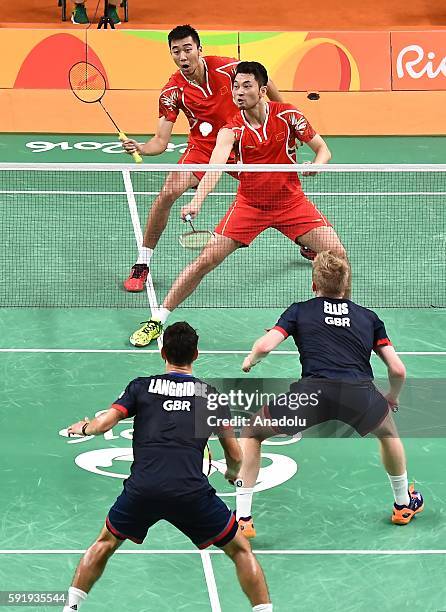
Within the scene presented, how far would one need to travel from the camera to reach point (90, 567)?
5.86m

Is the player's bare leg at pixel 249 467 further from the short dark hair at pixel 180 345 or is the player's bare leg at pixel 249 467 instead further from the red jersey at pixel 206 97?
the red jersey at pixel 206 97

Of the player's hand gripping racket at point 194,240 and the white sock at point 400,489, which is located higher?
the player's hand gripping racket at point 194,240

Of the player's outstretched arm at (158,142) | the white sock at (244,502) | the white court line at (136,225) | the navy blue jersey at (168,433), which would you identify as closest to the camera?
the navy blue jersey at (168,433)

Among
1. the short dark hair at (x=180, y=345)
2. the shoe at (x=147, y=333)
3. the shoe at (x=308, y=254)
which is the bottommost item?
the shoe at (x=147, y=333)

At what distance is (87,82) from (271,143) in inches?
219

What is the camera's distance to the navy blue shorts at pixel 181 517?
18.8 ft

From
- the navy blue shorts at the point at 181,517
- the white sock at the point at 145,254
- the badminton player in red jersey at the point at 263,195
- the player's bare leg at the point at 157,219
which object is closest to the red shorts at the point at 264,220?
the badminton player in red jersey at the point at 263,195

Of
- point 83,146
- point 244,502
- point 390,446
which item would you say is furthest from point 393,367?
point 83,146

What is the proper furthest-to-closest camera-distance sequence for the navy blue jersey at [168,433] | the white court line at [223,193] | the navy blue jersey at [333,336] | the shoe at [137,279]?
the white court line at [223,193] < the shoe at [137,279] < the navy blue jersey at [333,336] < the navy blue jersey at [168,433]

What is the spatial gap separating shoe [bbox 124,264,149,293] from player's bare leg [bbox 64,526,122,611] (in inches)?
190

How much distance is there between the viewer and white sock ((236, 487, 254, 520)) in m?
6.87

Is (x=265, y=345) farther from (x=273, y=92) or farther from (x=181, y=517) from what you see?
(x=273, y=92)

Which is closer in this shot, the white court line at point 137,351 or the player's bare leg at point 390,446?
the player's bare leg at point 390,446

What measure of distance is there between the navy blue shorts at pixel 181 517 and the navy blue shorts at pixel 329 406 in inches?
40.1
